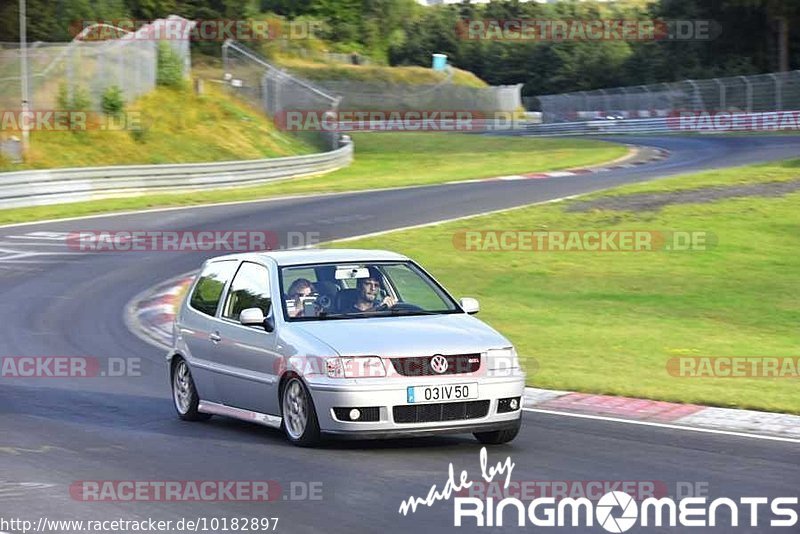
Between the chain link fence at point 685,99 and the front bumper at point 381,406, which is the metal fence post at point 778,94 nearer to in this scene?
the chain link fence at point 685,99

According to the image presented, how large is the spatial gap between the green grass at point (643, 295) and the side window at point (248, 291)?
3509 millimetres

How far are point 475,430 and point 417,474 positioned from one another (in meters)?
0.97

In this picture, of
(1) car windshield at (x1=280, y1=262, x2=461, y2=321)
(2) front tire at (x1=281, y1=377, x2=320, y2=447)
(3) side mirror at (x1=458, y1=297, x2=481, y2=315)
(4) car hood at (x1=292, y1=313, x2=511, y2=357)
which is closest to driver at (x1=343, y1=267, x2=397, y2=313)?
(1) car windshield at (x1=280, y1=262, x2=461, y2=321)

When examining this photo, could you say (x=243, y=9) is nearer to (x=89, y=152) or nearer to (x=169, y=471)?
(x=89, y=152)

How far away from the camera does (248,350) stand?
421 inches

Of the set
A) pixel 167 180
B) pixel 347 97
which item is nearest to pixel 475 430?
pixel 167 180

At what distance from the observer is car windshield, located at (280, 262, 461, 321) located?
1048 cm

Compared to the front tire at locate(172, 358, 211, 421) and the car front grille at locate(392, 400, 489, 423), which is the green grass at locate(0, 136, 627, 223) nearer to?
the front tire at locate(172, 358, 211, 421)

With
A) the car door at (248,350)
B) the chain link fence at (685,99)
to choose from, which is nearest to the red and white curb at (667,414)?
the car door at (248,350)

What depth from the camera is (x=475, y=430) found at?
31.9 feet

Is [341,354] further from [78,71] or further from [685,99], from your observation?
[685,99]

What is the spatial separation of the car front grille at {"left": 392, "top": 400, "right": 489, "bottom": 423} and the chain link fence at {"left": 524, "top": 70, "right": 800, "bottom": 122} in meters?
56.1

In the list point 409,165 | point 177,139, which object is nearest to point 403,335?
point 177,139

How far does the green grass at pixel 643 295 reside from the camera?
13.7m
